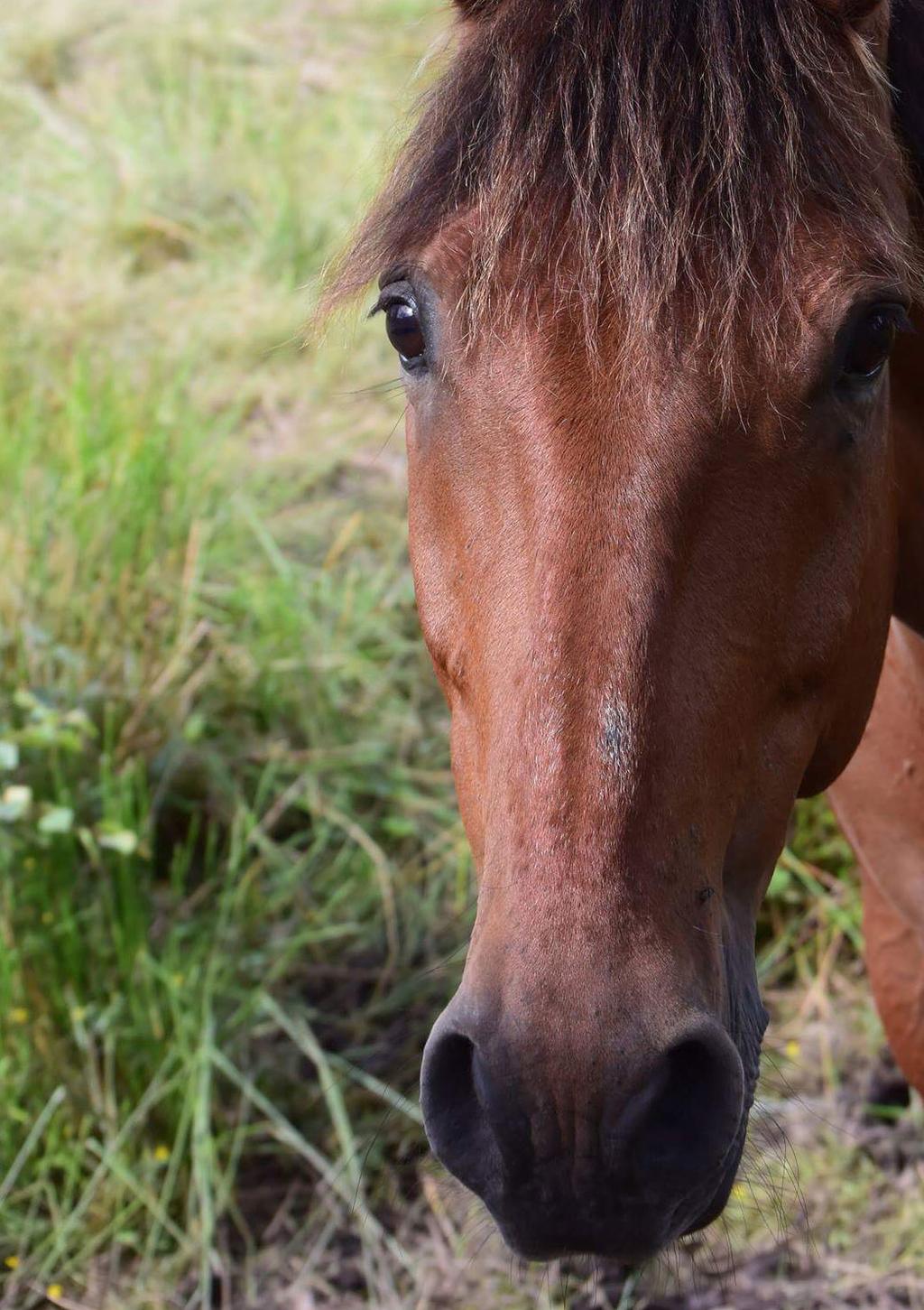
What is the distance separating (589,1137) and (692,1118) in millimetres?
107

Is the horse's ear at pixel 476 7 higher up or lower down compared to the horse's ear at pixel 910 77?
higher up

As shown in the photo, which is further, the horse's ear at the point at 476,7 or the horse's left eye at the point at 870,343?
the horse's ear at the point at 476,7

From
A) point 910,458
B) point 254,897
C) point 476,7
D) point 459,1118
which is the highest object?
point 476,7

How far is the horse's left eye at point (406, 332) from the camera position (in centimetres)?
153

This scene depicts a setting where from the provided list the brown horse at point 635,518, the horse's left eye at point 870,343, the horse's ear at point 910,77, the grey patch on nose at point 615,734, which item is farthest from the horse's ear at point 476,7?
the grey patch on nose at point 615,734


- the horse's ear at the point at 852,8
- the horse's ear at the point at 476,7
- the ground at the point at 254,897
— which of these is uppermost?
the horse's ear at the point at 476,7

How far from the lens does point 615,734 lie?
1207 millimetres

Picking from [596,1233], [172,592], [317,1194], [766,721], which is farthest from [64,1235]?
[766,721]

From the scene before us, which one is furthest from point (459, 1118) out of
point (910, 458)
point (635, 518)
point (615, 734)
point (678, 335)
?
point (910, 458)

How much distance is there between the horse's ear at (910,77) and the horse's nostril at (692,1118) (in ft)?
3.61

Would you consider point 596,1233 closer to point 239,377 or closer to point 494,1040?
point 494,1040

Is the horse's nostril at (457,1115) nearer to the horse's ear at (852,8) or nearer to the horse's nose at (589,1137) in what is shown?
the horse's nose at (589,1137)

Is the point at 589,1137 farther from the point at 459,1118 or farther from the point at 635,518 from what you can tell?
the point at 635,518

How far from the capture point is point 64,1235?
2512 mm
